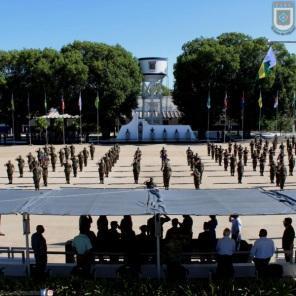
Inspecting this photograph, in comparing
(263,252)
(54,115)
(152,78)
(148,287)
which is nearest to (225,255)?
(263,252)

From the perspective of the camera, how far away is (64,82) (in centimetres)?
6116

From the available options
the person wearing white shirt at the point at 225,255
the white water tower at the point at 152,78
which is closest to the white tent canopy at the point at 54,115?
the white water tower at the point at 152,78

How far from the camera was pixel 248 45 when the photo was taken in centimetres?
6138

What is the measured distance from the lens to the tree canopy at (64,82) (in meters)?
60.8

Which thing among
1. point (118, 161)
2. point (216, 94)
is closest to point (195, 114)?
point (216, 94)

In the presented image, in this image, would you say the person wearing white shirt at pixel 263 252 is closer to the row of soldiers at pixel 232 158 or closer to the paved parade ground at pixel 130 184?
the paved parade ground at pixel 130 184

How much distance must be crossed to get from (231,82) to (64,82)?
19.2 m

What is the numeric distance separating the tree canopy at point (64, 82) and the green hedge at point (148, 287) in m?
52.8

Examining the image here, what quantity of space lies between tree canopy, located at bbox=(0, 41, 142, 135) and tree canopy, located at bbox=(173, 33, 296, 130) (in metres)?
7.55

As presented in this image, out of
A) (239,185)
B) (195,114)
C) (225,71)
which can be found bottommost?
(239,185)

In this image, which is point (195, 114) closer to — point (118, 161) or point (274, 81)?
point (274, 81)

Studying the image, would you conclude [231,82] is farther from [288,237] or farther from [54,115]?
[288,237]

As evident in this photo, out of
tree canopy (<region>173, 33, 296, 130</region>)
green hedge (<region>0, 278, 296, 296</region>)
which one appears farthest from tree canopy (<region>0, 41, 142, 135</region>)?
green hedge (<region>0, 278, 296, 296</region>)

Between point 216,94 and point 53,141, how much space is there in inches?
796
